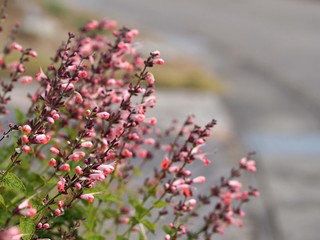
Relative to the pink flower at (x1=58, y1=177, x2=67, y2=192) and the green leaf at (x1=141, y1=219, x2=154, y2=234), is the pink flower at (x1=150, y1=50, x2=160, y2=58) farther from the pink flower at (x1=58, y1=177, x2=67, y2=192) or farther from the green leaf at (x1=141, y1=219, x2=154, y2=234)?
the green leaf at (x1=141, y1=219, x2=154, y2=234)

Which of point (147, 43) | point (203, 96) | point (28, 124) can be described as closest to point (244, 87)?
point (203, 96)

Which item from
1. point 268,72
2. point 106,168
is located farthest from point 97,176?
point 268,72

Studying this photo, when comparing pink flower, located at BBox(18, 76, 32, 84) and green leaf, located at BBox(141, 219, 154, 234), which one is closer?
green leaf, located at BBox(141, 219, 154, 234)

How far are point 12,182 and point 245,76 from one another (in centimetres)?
1175

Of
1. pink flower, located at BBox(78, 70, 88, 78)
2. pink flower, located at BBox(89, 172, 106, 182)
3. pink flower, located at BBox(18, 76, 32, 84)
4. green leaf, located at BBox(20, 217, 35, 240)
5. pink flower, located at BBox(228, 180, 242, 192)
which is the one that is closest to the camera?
green leaf, located at BBox(20, 217, 35, 240)

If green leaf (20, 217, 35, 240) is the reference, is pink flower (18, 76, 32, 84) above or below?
above

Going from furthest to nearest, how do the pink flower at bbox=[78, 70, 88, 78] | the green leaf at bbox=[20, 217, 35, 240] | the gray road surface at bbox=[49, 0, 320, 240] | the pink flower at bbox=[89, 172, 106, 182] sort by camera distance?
the gray road surface at bbox=[49, 0, 320, 240] → the pink flower at bbox=[78, 70, 88, 78] → the pink flower at bbox=[89, 172, 106, 182] → the green leaf at bbox=[20, 217, 35, 240]

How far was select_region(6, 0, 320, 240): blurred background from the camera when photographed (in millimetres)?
8177

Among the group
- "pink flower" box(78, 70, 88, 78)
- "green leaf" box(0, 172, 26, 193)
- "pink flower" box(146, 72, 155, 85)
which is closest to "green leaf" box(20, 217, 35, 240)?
"green leaf" box(0, 172, 26, 193)

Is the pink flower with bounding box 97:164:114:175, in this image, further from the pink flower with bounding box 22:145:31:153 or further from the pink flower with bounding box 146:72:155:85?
the pink flower with bounding box 146:72:155:85

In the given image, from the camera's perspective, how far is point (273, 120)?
11.2 m

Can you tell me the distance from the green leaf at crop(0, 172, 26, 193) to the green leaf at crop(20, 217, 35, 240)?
0.15 m

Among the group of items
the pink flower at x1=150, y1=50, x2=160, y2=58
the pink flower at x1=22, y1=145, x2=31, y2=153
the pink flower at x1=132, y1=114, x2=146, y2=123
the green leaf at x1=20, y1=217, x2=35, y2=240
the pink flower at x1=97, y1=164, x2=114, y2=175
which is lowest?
the green leaf at x1=20, y1=217, x2=35, y2=240

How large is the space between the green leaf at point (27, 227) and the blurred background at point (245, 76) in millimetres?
4123
